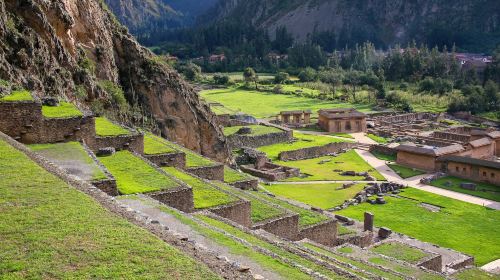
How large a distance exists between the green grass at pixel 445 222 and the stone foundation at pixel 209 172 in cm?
1231

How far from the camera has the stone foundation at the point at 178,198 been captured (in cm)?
2114

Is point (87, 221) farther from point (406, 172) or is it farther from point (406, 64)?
point (406, 64)

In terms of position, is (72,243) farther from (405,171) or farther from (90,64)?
(405,171)

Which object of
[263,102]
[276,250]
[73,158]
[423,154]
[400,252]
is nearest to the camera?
[276,250]

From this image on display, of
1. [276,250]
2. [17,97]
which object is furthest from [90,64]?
[276,250]

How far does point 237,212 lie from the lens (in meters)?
23.8

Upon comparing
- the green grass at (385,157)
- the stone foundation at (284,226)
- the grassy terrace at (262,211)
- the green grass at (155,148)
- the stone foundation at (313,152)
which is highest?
the green grass at (155,148)

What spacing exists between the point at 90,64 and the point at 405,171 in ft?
110

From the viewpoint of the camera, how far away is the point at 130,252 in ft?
36.4

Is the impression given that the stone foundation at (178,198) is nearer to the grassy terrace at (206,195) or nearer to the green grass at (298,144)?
the grassy terrace at (206,195)

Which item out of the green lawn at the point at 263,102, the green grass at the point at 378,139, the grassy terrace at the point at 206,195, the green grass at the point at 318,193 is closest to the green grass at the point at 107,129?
the grassy terrace at the point at 206,195

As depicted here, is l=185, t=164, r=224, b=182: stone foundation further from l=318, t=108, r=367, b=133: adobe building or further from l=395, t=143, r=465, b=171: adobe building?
l=318, t=108, r=367, b=133: adobe building

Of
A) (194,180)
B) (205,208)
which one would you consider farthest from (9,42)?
(205,208)

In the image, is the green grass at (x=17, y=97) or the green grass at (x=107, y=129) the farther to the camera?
the green grass at (x=107, y=129)
